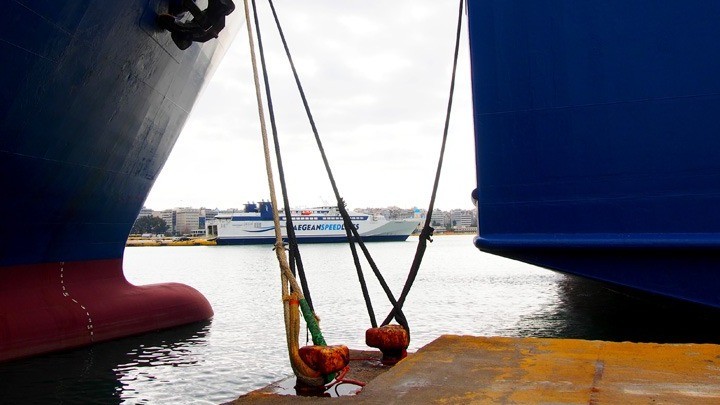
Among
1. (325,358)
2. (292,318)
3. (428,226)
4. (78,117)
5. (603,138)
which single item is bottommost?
(325,358)

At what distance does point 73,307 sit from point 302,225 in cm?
6722

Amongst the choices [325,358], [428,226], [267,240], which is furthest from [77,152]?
[267,240]

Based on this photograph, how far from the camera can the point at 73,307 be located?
22.9 feet

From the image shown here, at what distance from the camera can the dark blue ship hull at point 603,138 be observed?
4934 millimetres

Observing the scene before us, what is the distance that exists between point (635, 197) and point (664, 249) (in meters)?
0.49

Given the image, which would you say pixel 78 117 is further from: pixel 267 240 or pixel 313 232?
pixel 267 240

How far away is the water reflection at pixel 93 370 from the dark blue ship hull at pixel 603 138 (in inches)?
160

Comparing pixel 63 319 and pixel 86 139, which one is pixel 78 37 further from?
pixel 63 319

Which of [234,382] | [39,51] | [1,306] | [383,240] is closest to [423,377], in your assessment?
[234,382]

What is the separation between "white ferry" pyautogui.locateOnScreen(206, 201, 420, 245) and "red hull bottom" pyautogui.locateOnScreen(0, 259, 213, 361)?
209 ft

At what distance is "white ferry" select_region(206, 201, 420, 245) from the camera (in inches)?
2938

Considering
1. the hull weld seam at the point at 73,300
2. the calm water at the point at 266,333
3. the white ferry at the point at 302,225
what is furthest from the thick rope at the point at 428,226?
the white ferry at the point at 302,225

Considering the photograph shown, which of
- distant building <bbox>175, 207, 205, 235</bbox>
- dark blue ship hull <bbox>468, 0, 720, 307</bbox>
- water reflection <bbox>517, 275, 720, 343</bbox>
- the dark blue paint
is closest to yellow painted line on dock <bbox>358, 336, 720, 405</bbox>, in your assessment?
dark blue ship hull <bbox>468, 0, 720, 307</bbox>

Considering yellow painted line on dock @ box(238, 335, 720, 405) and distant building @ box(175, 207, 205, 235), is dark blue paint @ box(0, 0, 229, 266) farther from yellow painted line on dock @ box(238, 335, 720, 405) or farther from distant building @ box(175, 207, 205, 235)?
distant building @ box(175, 207, 205, 235)
